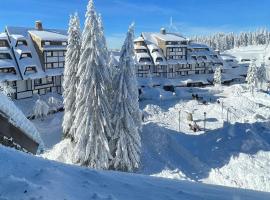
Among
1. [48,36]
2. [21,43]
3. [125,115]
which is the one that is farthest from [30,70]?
[125,115]

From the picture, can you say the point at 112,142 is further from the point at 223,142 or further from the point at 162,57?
Answer: the point at 162,57

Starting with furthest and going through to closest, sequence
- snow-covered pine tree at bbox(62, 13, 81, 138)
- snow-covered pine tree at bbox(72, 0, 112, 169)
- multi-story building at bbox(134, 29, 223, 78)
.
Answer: multi-story building at bbox(134, 29, 223, 78)
snow-covered pine tree at bbox(62, 13, 81, 138)
snow-covered pine tree at bbox(72, 0, 112, 169)

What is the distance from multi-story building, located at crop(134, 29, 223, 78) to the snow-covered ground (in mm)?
20619

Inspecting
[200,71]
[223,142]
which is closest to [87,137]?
[223,142]

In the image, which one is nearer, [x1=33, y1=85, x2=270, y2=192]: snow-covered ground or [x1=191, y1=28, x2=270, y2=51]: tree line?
[x1=33, y1=85, x2=270, y2=192]: snow-covered ground

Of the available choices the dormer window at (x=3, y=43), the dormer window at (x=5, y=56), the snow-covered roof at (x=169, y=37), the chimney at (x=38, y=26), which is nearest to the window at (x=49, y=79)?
the dormer window at (x=5, y=56)

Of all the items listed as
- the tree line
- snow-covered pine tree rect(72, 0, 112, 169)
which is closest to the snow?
snow-covered pine tree rect(72, 0, 112, 169)

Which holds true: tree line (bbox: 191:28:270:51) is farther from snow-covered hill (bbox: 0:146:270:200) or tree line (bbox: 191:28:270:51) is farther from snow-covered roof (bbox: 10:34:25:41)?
snow-covered hill (bbox: 0:146:270:200)

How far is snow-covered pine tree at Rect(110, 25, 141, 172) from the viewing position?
28.3 meters

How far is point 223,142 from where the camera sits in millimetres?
34875

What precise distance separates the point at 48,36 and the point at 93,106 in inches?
1073

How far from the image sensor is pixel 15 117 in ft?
46.8

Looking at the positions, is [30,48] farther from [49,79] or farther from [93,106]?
[93,106]

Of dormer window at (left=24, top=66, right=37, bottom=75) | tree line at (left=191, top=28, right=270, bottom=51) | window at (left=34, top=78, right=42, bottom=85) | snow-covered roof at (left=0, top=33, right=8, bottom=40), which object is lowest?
window at (left=34, top=78, right=42, bottom=85)
